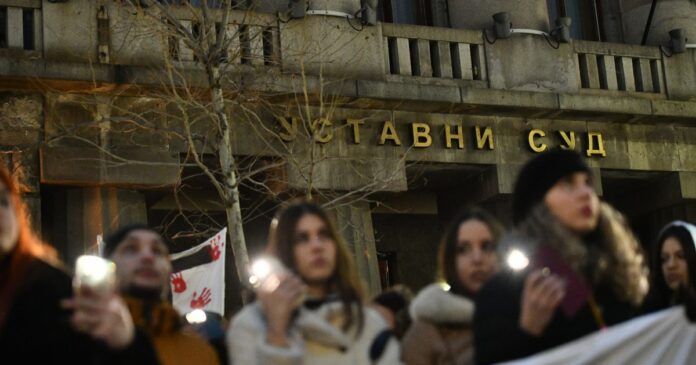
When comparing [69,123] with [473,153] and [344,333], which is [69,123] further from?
[344,333]

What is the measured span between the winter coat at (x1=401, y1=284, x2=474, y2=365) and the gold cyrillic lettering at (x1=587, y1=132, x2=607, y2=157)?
12.0 m

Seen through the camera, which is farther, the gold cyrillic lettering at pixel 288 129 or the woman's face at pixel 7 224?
the gold cyrillic lettering at pixel 288 129

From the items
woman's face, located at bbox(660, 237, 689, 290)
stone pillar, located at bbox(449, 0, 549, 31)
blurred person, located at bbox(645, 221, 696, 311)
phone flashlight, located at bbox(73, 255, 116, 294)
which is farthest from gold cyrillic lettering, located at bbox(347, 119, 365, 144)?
phone flashlight, located at bbox(73, 255, 116, 294)

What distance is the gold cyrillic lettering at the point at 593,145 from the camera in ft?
56.3

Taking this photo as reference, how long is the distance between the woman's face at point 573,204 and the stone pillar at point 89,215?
9603 millimetres

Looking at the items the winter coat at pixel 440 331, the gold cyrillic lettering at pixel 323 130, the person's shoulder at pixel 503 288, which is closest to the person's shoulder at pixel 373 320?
the winter coat at pixel 440 331

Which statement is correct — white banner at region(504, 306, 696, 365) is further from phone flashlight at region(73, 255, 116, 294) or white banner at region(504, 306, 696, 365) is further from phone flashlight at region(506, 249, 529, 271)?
phone flashlight at region(73, 255, 116, 294)

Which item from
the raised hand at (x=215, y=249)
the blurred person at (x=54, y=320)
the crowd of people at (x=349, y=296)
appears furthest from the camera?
the raised hand at (x=215, y=249)

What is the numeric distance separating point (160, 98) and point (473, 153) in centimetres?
475

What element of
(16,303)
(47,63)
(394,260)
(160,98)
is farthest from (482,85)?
(16,303)

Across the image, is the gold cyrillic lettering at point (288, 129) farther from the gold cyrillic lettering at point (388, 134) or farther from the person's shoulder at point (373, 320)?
the person's shoulder at point (373, 320)

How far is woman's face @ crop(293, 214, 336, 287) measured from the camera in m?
5.27

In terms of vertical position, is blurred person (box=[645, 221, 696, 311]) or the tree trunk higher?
the tree trunk

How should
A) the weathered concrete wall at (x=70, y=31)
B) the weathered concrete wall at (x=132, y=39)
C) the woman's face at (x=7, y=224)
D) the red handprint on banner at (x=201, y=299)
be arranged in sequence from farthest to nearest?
the weathered concrete wall at (x=132, y=39), the weathered concrete wall at (x=70, y=31), the red handprint on banner at (x=201, y=299), the woman's face at (x=7, y=224)
